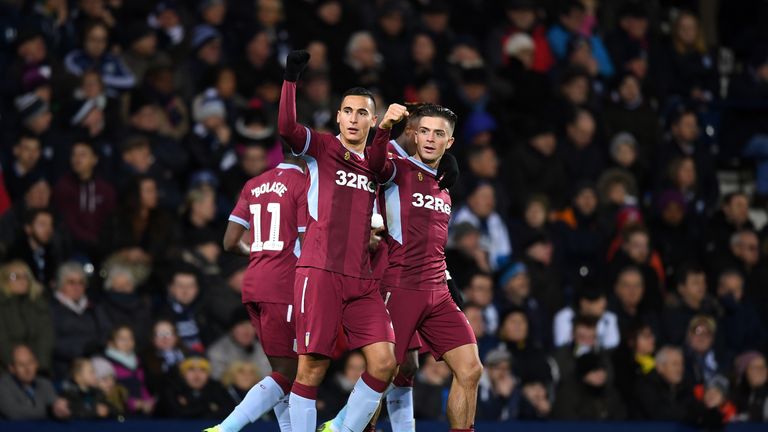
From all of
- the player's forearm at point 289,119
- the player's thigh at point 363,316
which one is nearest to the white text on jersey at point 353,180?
the player's forearm at point 289,119

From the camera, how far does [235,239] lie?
10.4 m

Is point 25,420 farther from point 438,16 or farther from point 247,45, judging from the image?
point 438,16

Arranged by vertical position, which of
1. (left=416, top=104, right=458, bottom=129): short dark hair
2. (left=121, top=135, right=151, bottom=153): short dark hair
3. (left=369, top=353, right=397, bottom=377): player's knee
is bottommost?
(left=369, top=353, right=397, bottom=377): player's knee

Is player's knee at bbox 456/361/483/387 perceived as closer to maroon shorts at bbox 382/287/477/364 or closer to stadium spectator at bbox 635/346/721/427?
maroon shorts at bbox 382/287/477/364

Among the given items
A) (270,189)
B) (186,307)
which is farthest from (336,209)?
(186,307)

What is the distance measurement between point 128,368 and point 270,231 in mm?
2901

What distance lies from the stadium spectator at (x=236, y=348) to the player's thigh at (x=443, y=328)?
328cm

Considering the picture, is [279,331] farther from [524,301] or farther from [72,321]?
[524,301]

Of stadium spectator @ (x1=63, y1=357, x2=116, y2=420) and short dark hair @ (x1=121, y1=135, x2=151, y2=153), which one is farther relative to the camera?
short dark hair @ (x1=121, y1=135, x2=151, y2=153)

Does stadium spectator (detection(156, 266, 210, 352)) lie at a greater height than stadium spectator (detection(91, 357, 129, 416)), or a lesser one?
greater

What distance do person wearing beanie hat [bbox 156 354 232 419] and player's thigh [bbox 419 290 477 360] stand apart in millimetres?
3096

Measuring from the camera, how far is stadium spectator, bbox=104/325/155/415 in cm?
1244

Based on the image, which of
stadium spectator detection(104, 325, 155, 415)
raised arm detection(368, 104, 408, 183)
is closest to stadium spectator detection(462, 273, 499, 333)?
stadium spectator detection(104, 325, 155, 415)

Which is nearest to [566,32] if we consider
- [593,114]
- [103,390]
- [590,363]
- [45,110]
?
[593,114]
